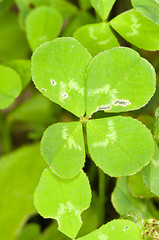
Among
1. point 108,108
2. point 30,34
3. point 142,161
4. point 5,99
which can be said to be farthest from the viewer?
point 30,34

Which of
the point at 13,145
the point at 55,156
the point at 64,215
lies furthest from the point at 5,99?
the point at 13,145

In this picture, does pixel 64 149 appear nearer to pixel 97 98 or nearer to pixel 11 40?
pixel 97 98

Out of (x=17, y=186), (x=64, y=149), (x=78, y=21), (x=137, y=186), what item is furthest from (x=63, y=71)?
(x=17, y=186)

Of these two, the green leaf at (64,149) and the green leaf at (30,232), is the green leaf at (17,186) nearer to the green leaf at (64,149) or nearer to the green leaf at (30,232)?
the green leaf at (30,232)

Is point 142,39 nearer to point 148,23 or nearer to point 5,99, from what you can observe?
point 148,23

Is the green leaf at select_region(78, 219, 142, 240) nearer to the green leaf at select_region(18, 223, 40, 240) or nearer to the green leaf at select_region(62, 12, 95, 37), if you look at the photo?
the green leaf at select_region(18, 223, 40, 240)
